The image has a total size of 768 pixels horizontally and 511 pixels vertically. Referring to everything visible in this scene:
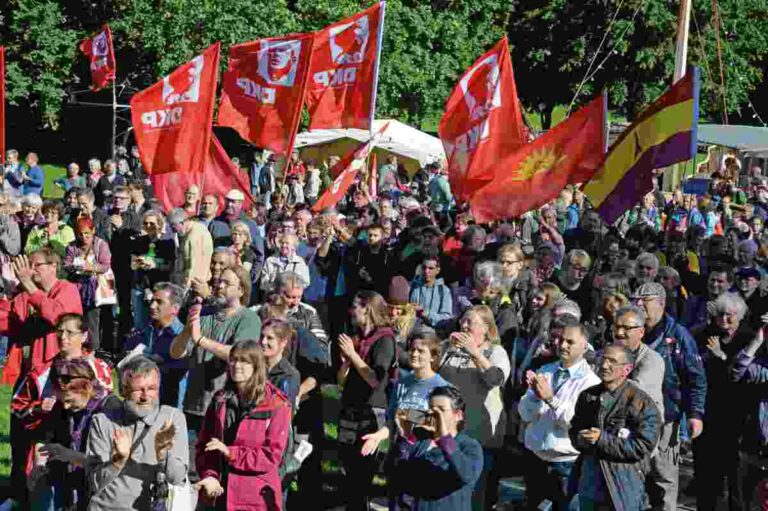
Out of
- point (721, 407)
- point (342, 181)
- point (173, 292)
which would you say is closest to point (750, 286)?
point (721, 407)

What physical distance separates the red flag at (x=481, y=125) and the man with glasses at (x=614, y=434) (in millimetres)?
6142

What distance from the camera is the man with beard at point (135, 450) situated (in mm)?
6430

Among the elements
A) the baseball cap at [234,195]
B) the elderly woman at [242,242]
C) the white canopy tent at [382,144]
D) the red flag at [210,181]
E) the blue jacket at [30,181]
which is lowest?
the elderly woman at [242,242]

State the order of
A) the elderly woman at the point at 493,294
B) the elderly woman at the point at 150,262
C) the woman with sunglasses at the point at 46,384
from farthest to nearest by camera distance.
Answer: the elderly woman at the point at 150,262, the elderly woman at the point at 493,294, the woman with sunglasses at the point at 46,384

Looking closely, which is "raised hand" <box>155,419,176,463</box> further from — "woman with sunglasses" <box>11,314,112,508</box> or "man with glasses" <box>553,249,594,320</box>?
"man with glasses" <box>553,249,594,320</box>

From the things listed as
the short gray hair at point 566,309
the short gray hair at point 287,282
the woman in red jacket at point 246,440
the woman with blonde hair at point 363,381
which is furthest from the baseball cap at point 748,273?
the woman in red jacket at point 246,440

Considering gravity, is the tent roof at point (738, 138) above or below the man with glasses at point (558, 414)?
above

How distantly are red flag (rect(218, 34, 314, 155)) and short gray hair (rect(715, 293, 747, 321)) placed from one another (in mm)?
5833

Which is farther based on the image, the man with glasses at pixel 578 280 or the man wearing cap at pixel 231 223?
the man wearing cap at pixel 231 223

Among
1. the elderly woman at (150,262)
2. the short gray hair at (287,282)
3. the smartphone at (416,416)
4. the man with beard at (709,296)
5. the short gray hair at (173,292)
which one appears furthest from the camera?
the elderly woman at (150,262)

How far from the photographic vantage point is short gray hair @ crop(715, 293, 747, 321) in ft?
27.8

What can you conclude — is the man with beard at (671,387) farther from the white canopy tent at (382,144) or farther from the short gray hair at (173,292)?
the white canopy tent at (382,144)

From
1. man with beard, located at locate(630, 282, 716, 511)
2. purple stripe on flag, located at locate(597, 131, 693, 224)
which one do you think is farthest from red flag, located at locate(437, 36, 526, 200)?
man with beard, located at locate(630, 282, 716, 511)

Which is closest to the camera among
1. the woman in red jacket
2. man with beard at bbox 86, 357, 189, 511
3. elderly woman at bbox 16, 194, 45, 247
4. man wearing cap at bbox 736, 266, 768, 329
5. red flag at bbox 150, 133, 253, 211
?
man with beard at bbox 86, 357, 189, 511
